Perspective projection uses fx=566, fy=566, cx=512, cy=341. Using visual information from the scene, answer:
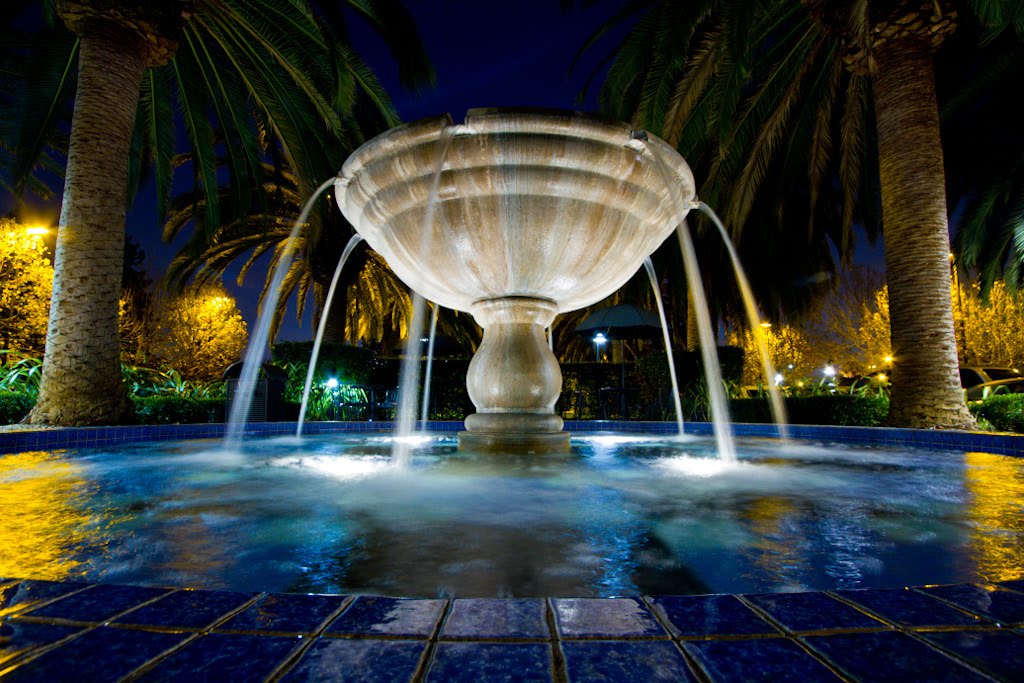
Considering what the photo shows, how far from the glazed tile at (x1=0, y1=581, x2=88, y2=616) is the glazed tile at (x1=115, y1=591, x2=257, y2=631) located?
0.23 meters

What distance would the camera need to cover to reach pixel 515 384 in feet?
16.5

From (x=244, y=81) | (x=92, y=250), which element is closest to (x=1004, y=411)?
(x=92, y=250)

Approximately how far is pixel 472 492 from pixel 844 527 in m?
1.73

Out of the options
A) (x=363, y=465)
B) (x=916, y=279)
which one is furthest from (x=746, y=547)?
(x=916, y=279)

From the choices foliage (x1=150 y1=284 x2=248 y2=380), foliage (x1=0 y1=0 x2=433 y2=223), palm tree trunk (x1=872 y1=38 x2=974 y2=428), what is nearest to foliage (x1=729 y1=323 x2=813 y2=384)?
palm tree trunk (x1=872 y1=38 x2=974 y2=428)

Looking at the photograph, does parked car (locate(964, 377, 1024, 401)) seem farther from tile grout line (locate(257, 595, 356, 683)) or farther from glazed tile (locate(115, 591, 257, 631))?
glazed tile (locate(115, 591, 257, 631))

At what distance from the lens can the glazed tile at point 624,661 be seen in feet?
2.96

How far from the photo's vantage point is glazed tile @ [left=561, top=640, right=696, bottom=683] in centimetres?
90

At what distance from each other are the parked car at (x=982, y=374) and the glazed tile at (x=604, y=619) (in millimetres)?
17272

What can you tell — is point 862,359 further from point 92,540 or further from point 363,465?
point 92,540

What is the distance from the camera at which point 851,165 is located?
34.0 ft

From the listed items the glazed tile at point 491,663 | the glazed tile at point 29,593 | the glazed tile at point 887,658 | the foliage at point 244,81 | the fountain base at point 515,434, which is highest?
the foliage at point 244,81

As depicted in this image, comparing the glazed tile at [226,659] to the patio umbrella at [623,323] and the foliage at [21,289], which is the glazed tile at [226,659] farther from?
the foliage at [21,289]

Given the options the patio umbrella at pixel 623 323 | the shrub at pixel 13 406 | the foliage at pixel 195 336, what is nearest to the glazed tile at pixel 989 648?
the shrub at pixel 13 406
